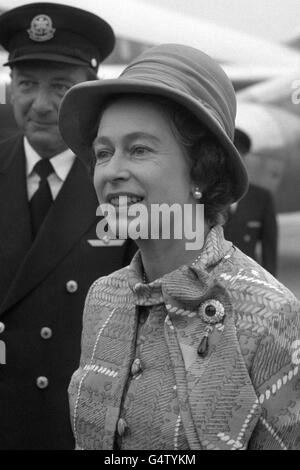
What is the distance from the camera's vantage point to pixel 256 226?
4680mm

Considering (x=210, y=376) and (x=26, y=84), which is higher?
(x=26, y=84)

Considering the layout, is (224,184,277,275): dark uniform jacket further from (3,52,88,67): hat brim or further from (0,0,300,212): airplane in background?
(3,52,88,67): hat brim

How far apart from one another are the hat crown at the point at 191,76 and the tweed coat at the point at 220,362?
238 millimetres

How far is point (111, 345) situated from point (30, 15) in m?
1.48

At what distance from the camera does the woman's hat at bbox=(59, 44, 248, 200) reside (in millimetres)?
1590

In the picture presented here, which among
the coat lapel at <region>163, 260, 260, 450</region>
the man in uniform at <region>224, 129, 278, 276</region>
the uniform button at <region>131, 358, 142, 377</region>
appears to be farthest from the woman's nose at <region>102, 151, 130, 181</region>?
the man in uniform at <region>224, 129, 278, 276</region>

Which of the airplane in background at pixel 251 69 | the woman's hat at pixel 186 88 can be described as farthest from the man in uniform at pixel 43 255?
the airplane in background at pixel 251 69

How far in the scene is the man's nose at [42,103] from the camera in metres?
2.63

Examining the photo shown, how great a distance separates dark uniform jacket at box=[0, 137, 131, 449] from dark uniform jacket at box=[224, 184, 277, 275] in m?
1.99

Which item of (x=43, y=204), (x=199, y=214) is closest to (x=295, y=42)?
(x=43, y=204)

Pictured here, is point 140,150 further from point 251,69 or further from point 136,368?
point 251,69

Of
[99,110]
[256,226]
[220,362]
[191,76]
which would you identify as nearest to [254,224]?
[256,226]

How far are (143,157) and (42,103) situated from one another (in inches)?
42.9

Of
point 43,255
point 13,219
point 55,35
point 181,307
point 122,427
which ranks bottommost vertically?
point 122,427
